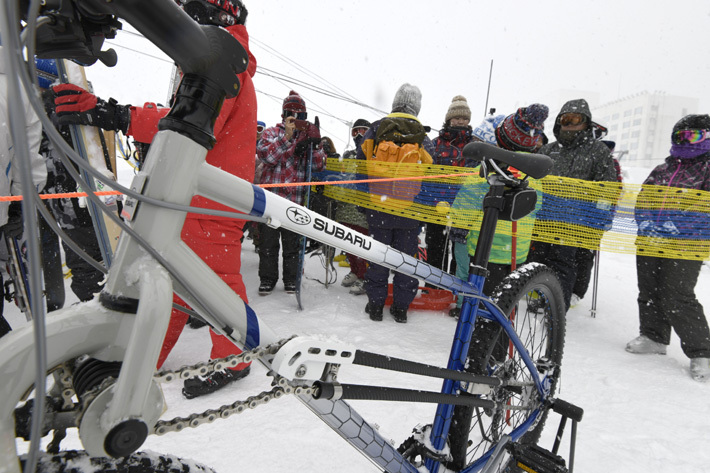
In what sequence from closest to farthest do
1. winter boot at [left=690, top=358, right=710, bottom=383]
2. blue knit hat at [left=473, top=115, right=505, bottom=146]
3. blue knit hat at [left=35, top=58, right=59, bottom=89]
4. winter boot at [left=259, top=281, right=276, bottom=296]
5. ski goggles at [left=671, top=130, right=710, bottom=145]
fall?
blue knit hat at [left=35, top=58, right=59, bottom=89], winter boot at [left=690, top=358, right=710, bottom=383], ski goggles at [left=671, top=130, right=710, bottom=145], winter boot at [left=259, top=281, right=276, bottom=296], blue knit hat at [left=473, top=115, right=505, bottom=146]

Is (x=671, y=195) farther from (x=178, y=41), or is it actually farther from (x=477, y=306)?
(x=178, y=41)

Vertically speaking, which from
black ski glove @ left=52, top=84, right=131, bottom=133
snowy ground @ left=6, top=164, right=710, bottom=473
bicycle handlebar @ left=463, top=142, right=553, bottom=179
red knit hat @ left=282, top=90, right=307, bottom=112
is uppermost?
red knit hat @ left=282, top=90, right=307, bottom=112

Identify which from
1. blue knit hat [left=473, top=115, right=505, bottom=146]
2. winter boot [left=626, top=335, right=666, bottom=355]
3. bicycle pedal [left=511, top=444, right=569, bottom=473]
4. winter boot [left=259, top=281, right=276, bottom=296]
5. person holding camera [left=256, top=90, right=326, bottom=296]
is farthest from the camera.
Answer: blue knit hat [left=473, top=115, right=505, bottom=146]

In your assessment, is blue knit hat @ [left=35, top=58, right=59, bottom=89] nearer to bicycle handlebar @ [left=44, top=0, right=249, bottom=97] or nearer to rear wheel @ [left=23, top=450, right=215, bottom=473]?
bicycle handlebar @ [left=44, top=0, right=249, bottom=97]

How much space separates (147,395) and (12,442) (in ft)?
0.72

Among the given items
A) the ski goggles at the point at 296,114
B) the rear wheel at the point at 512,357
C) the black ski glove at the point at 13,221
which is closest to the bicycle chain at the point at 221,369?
the rear wheel at the point at 512,357

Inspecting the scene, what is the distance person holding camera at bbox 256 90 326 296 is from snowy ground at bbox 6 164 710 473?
1.09 ft

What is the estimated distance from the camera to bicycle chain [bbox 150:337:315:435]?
34.4 inches

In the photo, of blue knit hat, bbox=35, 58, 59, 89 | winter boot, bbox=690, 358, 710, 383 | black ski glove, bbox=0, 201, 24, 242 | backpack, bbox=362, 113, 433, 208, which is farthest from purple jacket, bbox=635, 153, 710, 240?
blue knit hat, bbox=35, 58, 59, 89

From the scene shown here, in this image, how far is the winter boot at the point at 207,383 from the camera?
7.84 ft

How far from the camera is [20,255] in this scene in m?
2.56

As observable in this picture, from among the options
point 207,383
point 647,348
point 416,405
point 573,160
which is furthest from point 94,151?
point 647,348

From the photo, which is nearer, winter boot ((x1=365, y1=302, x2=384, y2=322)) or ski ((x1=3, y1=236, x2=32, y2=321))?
ski ((x1=3, y1=236, x2=32, y2=321))

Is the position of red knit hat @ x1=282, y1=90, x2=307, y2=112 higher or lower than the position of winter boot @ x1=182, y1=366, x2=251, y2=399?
higher
